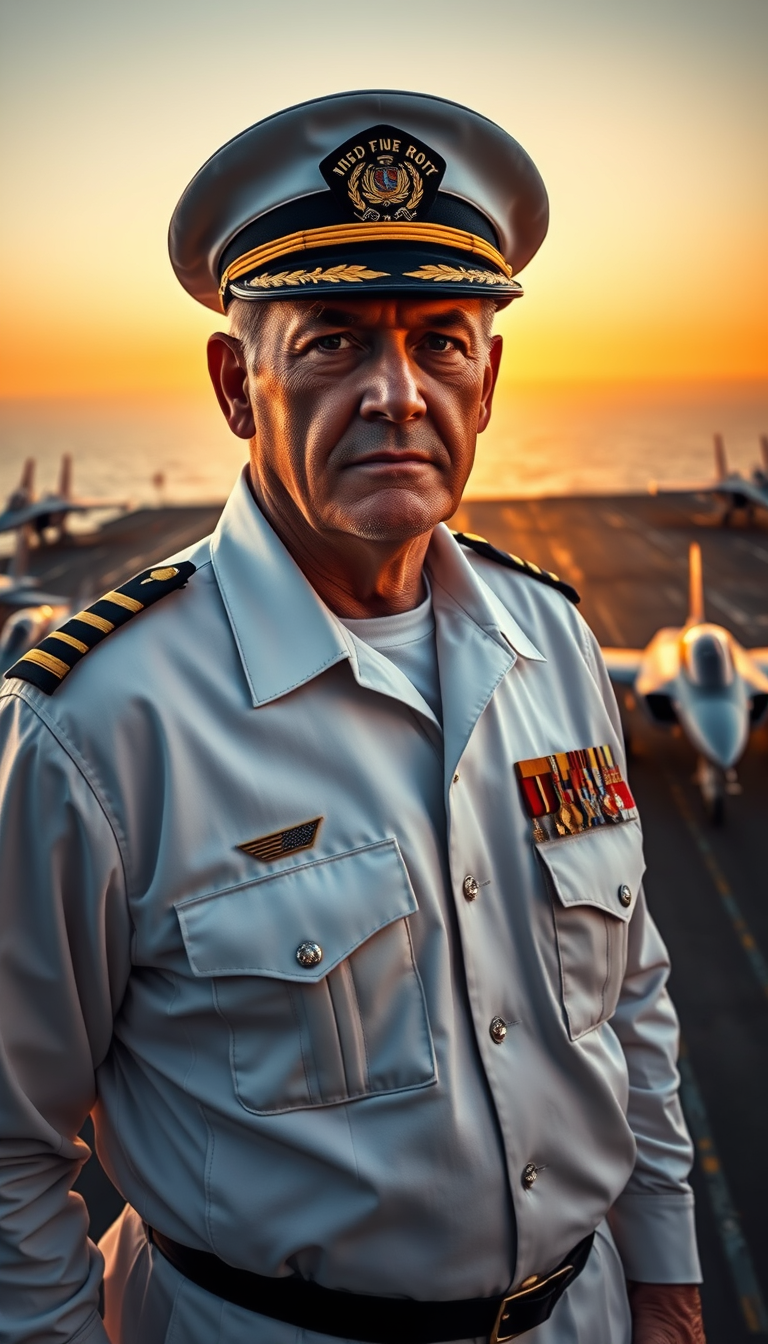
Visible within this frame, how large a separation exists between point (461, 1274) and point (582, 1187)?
35 cm

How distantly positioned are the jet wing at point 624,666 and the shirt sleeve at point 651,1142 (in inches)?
499

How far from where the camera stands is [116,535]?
36938mm

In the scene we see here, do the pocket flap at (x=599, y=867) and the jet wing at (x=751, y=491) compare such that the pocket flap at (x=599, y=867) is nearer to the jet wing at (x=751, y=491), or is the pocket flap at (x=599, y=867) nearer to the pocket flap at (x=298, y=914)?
the pocket flap at (x=298, y=914)

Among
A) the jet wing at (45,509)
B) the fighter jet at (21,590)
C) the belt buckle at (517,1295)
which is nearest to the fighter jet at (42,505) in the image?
the jet wing at (45,509)

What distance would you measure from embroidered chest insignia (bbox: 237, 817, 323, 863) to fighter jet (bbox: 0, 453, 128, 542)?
3380 centimetres

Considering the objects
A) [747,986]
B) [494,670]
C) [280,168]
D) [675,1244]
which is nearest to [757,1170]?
[747,986]

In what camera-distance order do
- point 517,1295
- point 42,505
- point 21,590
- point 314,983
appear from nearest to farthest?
point 314,983
point 517,1295
point 21,590
point 42,505

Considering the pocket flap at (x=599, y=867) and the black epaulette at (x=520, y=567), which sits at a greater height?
the black epaulette at (x=520, y=567)

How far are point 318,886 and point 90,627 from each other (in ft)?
2.38

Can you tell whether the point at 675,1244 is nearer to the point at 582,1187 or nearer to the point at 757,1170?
the point at 582,1187

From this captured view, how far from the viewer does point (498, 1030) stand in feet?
6.63

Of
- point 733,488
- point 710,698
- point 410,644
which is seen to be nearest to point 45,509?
point 733,488

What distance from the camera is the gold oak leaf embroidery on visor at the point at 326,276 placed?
1908 millimetres

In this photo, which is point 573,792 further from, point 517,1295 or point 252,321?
point 252,321
